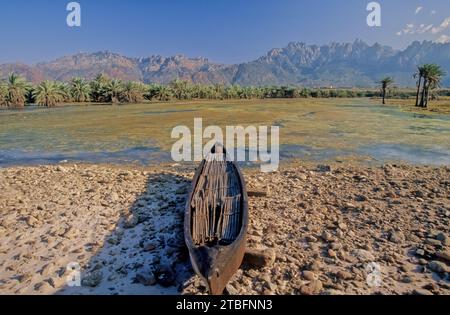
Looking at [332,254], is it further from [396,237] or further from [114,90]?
[114,90]

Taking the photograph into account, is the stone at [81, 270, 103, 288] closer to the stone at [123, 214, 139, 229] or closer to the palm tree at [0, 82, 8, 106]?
the stone at [123, 214, 139, 229]

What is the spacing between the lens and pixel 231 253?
15.4ft

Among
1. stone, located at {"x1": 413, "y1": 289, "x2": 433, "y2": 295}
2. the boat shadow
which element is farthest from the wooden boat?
stone, located at {"x1": 413, "y1": 289, "x2": 433, "y2": 295}

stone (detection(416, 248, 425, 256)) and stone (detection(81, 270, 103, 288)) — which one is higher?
stone (detection(416, 248, 425, 256))

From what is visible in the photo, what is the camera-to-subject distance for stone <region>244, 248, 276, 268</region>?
5.53m

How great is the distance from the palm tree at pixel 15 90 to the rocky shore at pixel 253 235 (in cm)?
5029

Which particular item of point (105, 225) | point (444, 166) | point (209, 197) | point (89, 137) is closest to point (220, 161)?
point (209, 197)

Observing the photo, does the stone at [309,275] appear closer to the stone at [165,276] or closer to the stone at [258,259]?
the stone at [258,259]

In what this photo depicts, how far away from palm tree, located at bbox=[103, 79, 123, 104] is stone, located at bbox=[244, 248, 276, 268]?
67044mm

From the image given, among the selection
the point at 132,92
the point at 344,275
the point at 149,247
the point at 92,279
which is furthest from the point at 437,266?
the point at 132,92

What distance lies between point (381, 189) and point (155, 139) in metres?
13.5

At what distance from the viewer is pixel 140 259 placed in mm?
5906

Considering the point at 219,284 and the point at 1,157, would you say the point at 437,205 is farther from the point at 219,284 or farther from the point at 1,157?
the point at 1,157

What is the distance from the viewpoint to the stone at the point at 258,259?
553 centimetres
